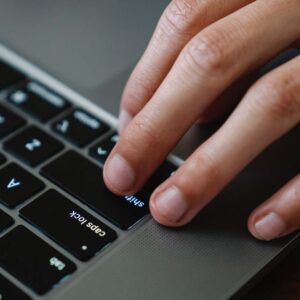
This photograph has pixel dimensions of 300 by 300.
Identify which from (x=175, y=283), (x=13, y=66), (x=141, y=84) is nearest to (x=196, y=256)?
(x=175, y=283)

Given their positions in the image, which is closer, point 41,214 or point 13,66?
point 41,214

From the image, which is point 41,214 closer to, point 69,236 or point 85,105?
point 69,236

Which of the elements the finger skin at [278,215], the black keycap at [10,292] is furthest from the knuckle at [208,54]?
the black keycap at [10,292]

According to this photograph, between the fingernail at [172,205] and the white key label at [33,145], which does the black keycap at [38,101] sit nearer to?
Result: the white key label at [33,145]

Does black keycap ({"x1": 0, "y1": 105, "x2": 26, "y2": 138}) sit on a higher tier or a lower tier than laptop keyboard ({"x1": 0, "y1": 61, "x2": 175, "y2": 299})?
lower

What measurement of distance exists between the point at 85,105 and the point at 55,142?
0.18ft

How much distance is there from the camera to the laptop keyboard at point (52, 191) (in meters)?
0.45

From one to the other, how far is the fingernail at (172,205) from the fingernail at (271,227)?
57 millimetres

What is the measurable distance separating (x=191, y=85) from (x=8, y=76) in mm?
232

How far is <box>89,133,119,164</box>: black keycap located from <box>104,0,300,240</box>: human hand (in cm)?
4

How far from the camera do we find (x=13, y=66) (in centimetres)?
64

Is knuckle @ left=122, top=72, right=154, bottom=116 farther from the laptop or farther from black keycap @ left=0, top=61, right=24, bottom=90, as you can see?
black keycap @ left=0, top=61, right=24, bottom=90

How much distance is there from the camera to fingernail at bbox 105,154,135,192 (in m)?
0.48

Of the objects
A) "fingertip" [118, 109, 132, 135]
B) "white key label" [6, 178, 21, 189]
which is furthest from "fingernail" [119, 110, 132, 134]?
"white key label" [6, 178, 21, 189]
